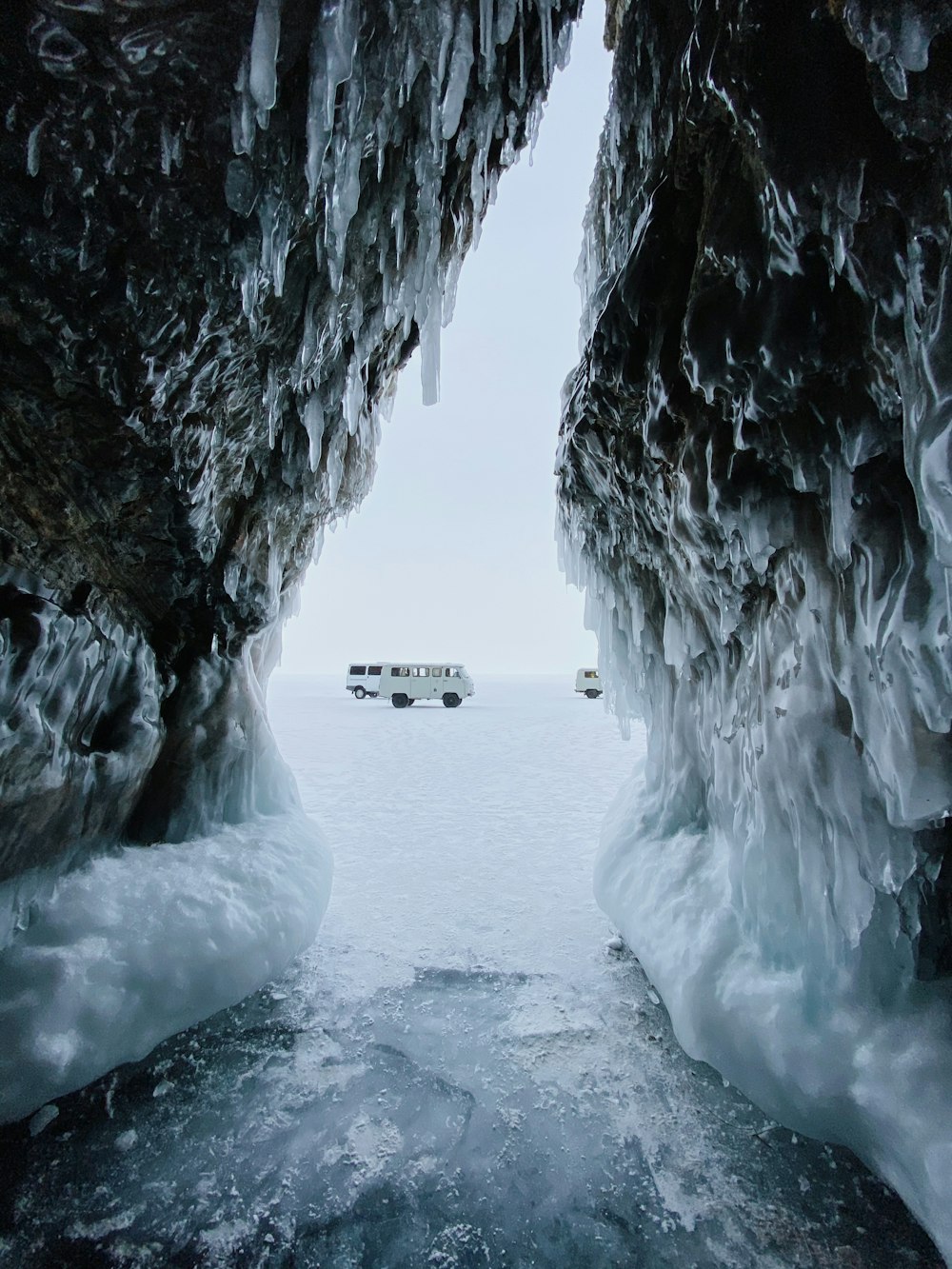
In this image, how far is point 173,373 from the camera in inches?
104

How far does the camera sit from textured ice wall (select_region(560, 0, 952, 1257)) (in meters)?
1.68

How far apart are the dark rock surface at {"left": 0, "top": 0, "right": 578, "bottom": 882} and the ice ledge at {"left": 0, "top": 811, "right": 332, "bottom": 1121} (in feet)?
1.10

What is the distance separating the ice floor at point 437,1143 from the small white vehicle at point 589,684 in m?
25.4

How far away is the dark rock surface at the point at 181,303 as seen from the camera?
75.6 inches

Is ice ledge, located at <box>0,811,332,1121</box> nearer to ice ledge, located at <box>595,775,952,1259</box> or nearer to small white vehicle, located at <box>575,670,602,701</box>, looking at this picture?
ice ledge, located at <box>595,775,952,1259</box>

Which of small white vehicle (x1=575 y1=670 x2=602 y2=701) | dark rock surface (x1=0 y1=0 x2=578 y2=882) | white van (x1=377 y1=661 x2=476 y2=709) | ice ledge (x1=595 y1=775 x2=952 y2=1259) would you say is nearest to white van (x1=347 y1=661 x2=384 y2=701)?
white van (x1=377 y1=661 x2=476 y2=709)

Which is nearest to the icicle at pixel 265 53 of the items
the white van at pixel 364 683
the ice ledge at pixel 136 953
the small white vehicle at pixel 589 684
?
the ice ledge at pixel 136 953

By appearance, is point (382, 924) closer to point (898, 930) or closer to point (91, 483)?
point (898, 930)

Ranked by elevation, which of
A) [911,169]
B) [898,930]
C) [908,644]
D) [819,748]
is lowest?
[898,930]

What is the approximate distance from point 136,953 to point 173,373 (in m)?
3.00

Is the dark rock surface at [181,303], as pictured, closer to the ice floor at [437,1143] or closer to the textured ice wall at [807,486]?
the textured ice wall at [807,486]

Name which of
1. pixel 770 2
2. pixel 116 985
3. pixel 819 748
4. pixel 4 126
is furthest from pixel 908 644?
pixel 116 985

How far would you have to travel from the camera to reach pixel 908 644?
199 centimetres

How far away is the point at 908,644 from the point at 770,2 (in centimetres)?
216
